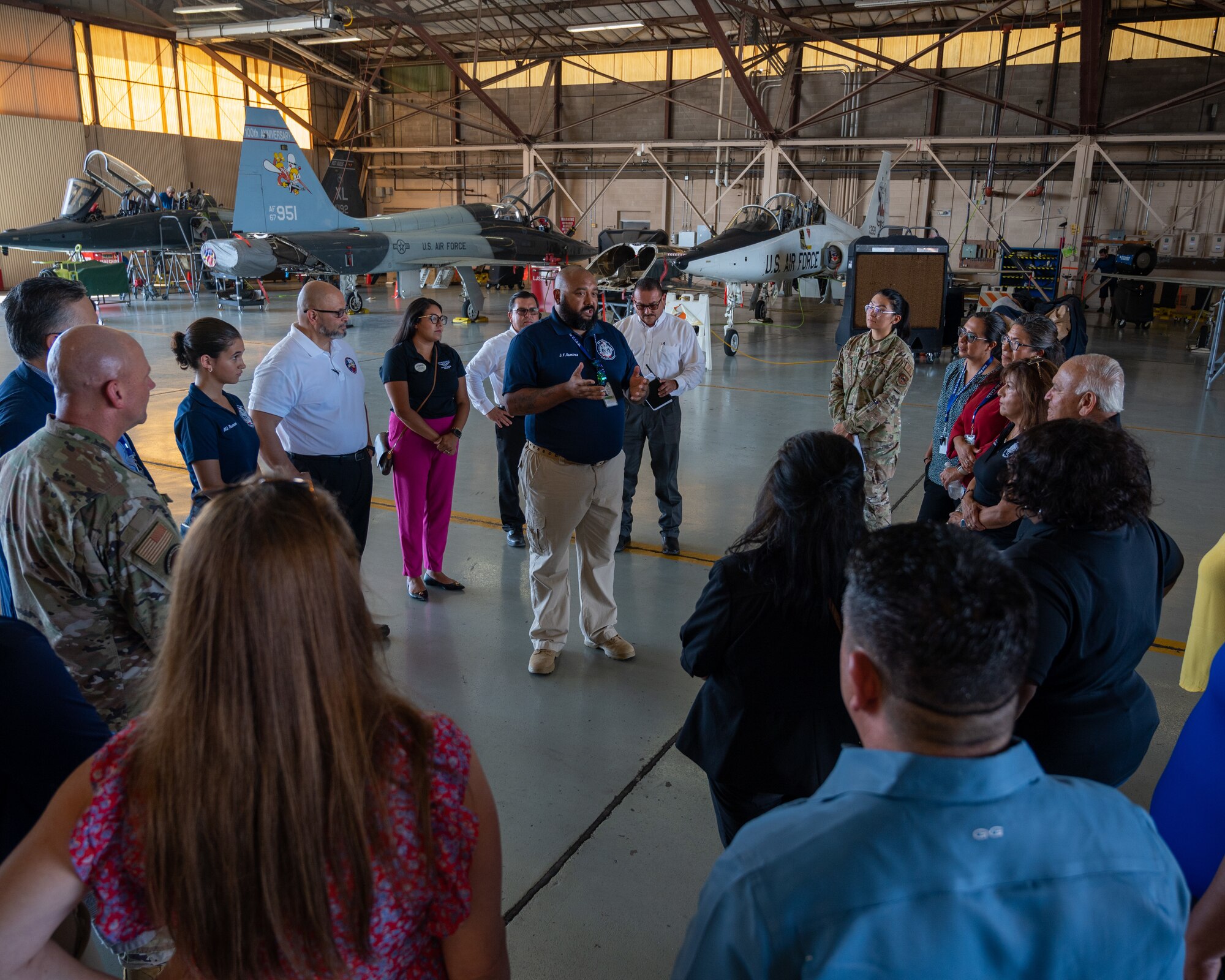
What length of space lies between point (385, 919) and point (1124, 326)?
21.6 meters

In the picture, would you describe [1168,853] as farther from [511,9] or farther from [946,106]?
[511,9]

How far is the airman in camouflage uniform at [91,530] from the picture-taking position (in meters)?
1.90

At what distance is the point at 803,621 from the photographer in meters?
1.84

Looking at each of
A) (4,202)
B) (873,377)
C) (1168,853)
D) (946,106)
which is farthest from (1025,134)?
(4,202)

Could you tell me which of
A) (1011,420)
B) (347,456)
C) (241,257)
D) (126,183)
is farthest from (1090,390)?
(126,183)

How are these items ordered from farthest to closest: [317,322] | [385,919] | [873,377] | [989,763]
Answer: [873,377] → [317,322] → [385,919] → [989,763]

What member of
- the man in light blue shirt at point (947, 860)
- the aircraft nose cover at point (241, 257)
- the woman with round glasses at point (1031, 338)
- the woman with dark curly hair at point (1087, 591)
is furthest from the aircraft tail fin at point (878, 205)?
the man in light blue shirt at point (947, 860)

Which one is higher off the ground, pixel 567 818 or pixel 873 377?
pixel 873 377

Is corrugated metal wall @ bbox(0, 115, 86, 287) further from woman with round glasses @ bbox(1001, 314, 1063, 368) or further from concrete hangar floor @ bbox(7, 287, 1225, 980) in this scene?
woman with round glasses @ bbox(1001, 314, 1063, 368)

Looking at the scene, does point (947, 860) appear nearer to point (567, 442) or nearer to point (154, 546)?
point (154, 546)

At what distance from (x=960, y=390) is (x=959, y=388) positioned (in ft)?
0.14

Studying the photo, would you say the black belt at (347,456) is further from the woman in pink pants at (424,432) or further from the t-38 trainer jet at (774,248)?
the t-38 trainer jet at (774,248)

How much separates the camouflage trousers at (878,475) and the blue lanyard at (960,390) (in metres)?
0.42

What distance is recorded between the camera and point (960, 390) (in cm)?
447
